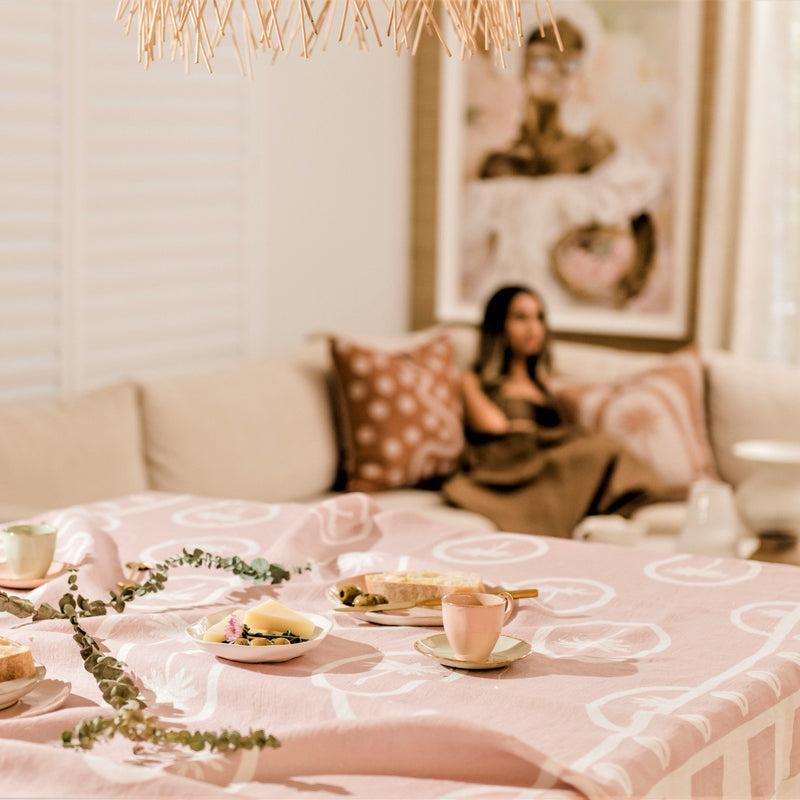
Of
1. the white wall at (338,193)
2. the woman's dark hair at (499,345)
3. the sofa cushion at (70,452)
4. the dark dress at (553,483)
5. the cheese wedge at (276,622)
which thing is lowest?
the dark dress at (553,483)

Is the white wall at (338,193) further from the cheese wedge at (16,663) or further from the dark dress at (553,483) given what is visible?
the cheese wedge at (16,663)

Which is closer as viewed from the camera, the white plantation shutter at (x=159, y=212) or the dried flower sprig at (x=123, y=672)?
the dried flower sprig at (x=123, y=672)

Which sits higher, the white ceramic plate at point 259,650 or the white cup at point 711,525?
the white ceramic plate at point 259,650

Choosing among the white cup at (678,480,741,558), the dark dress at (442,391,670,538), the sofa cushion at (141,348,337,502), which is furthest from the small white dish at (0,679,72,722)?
the dark dress at (442,391,670,538)

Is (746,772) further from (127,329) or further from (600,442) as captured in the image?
(127,329)

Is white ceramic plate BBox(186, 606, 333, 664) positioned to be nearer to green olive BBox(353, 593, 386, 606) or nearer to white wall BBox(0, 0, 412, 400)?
green olive BBox(353, 593, 386, 606)

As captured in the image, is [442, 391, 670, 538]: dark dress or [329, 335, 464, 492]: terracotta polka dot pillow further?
[329, 335, 464, 492]: terracotta polka dot pillow

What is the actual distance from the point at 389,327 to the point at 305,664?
137 inches

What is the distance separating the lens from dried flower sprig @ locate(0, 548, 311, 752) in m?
1.11

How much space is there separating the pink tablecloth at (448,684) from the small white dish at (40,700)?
16mm

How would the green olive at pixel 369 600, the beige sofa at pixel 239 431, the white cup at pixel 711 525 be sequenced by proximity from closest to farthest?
1. the green olive at pixel 369 600
2. the white cup at pixel 711 525
3. the beige sofa at pixel 239 431

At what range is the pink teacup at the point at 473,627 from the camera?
1.36m

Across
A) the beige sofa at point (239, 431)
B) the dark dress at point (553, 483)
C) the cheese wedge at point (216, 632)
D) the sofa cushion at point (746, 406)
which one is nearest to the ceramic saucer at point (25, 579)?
the cheese wedge at point (216, 632)

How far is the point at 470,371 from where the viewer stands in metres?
3.81
